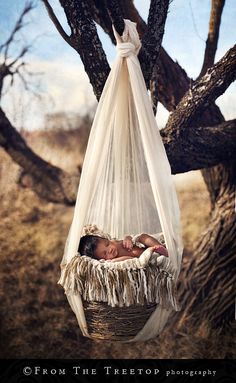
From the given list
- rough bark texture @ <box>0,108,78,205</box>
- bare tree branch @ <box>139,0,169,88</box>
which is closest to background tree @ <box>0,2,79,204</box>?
rough bark texture @ <box>0,108,78,205</box>

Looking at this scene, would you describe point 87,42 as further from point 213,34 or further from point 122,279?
point 122,279

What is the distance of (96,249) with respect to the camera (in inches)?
105

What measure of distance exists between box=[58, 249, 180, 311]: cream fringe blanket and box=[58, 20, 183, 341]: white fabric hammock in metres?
0.07

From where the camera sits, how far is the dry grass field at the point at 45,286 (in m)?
3.00

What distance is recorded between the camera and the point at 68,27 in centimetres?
301

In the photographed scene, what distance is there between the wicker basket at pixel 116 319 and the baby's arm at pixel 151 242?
0.79 ft

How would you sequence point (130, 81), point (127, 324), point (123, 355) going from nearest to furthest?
point (127, 324) < point (130, 81) < point (123, 355)

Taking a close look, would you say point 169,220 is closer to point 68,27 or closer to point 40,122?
point 40,122

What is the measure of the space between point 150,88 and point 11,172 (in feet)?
2.81

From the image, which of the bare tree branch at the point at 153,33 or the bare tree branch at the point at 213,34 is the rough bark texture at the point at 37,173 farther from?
the bare tree branch at the point at 213,34

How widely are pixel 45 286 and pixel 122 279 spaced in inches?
26.1

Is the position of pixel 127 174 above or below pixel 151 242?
above

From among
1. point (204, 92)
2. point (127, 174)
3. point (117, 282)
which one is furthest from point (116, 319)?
point (204, 92)
